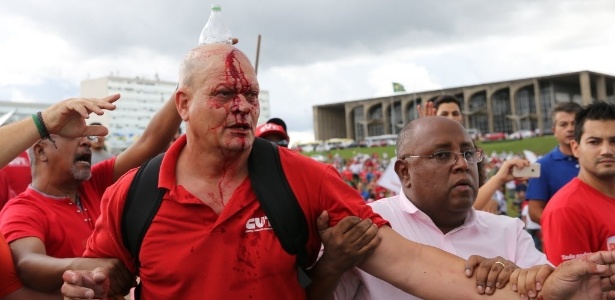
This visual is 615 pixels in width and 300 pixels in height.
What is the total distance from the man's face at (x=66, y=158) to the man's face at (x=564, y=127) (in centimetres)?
457

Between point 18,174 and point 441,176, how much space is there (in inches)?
179

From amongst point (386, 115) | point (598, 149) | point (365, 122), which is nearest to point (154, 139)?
point (598, 149)

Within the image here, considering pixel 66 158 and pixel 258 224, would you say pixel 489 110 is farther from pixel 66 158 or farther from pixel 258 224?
pixel 258 224

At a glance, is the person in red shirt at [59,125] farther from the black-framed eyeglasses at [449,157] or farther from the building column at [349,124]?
the building column at [349,124]

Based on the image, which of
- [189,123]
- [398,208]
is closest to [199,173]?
[189,123]

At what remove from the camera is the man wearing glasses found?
2.90 meters

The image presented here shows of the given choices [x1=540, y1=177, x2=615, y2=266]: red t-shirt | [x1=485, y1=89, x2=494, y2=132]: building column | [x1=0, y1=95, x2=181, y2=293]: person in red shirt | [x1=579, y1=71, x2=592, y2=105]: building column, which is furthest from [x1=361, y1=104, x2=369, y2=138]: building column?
[x1=540, y1=177, x2=615, y2=266]: red t-shirt

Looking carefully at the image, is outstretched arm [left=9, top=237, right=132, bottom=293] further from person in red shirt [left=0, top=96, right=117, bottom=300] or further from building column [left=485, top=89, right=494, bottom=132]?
building column [left=485, top=89, right=494, bottom=132]

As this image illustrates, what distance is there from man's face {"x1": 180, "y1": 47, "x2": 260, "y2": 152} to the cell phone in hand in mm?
2831

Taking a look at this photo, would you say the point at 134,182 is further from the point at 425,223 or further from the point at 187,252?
the point at 425,223

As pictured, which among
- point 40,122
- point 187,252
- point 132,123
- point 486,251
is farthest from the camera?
point 132,123

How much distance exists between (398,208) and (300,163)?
93 cm

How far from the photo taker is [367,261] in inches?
95.0

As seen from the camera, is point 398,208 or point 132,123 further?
point 132,123
